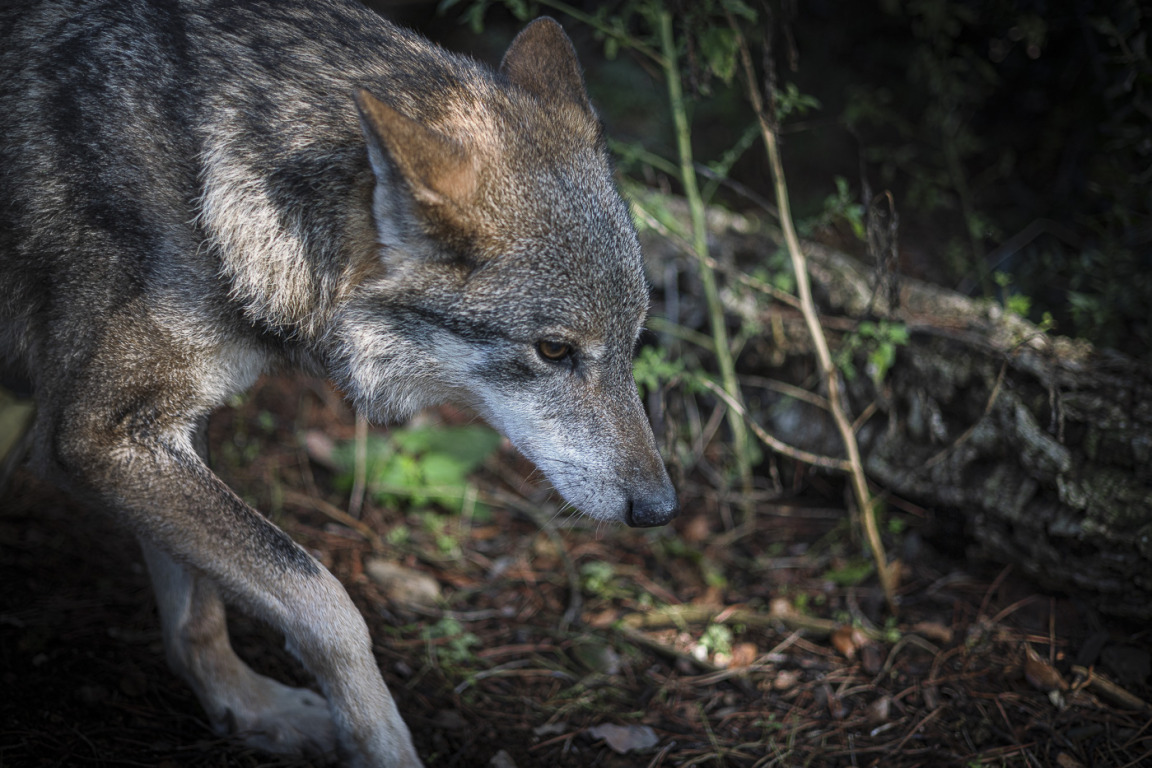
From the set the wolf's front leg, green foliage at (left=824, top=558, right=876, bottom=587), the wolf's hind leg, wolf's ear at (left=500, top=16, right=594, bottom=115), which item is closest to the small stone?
the wolf's hind leg

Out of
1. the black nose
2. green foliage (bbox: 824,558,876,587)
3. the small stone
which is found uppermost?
the black nose

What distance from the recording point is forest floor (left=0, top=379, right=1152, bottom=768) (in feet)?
10.9

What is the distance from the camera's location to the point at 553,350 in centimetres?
312

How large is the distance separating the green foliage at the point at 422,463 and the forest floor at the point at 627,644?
120 mm

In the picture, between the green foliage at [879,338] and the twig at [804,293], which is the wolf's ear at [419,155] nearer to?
the twig at [804,293]

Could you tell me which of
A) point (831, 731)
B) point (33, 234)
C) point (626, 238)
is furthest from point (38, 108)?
point (831, 731)

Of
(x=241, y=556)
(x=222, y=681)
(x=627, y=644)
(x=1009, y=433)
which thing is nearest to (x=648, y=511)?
(x=627, y=644)

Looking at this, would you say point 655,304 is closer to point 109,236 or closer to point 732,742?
point 732,742

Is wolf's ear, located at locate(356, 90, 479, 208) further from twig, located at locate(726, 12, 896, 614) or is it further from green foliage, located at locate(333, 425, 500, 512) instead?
green foliage, located at locate(333, 425, 500, 512)

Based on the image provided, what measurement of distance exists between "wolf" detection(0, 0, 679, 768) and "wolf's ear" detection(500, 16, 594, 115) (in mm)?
342

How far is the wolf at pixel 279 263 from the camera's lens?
2816 mm

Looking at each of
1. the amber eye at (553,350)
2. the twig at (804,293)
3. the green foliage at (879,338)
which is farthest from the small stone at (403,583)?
the green foliage at (879,338)

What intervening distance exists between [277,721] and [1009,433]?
12.2 ft

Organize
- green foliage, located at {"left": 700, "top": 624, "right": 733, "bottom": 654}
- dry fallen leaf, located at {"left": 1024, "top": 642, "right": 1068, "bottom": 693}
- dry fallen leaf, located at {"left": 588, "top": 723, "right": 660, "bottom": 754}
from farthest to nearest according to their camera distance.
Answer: green foliage, located at {"left": 700, "top": 624, "right": 733, "bottom": 654}
dry fallen leaf, located at {"left": 1024, "top": 642, "right": 1068, "bottom": 693}
dry fallen leaf, located at {"left": 588, "top": 723, "right": 660, "bottom": 754}
